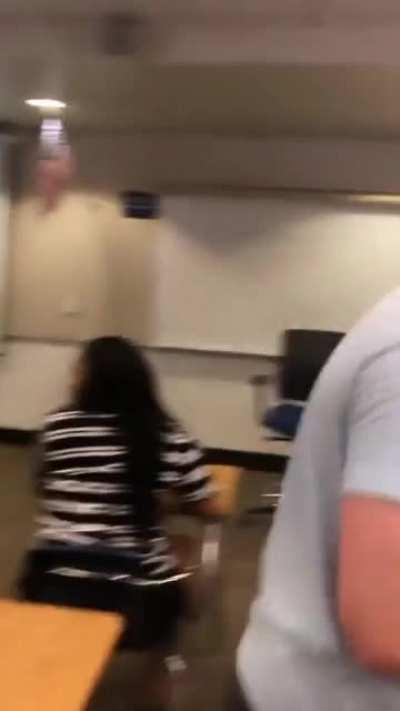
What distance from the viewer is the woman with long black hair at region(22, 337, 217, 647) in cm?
231

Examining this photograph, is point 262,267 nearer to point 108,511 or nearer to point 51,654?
point 108,511

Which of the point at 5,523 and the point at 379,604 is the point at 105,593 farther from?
the point at 5,523

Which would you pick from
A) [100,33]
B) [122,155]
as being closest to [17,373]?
[122,155]

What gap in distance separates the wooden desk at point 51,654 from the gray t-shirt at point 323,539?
80 cm

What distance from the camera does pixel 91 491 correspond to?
233 centimetres

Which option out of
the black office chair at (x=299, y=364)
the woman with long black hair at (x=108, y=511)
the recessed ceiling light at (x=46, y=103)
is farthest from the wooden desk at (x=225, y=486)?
the recessed ceiling light at (x=46, y=103)

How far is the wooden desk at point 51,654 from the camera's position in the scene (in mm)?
1603

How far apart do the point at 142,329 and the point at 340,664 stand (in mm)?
5379

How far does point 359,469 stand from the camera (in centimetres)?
77

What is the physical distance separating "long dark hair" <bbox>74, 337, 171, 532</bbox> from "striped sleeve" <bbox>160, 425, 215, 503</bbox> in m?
0.05

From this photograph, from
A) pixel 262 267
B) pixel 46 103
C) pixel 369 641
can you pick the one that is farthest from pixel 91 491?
pixel 262 267

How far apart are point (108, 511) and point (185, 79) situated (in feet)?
7.81

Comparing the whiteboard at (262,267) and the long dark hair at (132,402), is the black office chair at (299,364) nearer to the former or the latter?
the whiteboard at (262,267)

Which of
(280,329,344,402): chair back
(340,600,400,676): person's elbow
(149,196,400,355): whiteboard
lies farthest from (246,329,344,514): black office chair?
(340,600,400,676): person's elbow
